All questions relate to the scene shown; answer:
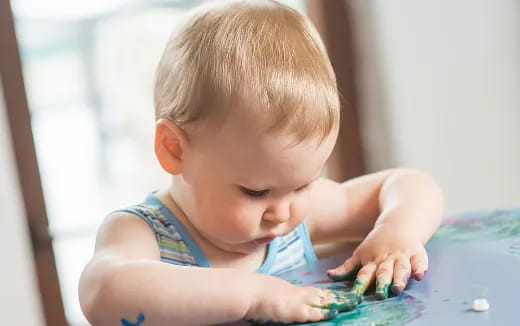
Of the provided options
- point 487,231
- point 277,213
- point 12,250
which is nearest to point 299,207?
point 277,213

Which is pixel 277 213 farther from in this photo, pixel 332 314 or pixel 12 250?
pixel 12 250

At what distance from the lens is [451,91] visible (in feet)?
5.90

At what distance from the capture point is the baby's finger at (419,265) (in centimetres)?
68

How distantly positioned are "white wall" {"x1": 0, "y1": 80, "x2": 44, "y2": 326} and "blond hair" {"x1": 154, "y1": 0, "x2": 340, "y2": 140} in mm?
889

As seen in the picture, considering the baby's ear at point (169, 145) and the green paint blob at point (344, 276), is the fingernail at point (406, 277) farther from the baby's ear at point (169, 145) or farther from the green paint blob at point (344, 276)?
the baby's ear at point (169, 145)

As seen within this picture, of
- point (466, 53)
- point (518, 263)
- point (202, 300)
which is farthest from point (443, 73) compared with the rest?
point (202, 300)

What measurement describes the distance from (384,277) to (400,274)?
0.02 m

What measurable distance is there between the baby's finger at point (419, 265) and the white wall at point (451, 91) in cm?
107

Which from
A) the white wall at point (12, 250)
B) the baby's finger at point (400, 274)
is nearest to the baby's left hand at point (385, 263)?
the baby's finger at point (400, 274)

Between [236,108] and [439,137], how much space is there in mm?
1268

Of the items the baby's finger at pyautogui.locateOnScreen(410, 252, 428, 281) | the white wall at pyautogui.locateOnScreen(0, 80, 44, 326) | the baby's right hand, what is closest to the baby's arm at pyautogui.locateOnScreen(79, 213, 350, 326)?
the baby's right hand

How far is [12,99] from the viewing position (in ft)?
5.01

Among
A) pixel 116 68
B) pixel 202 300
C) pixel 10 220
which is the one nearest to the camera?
pixel 202 300

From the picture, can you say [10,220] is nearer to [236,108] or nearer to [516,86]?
[236,108]
